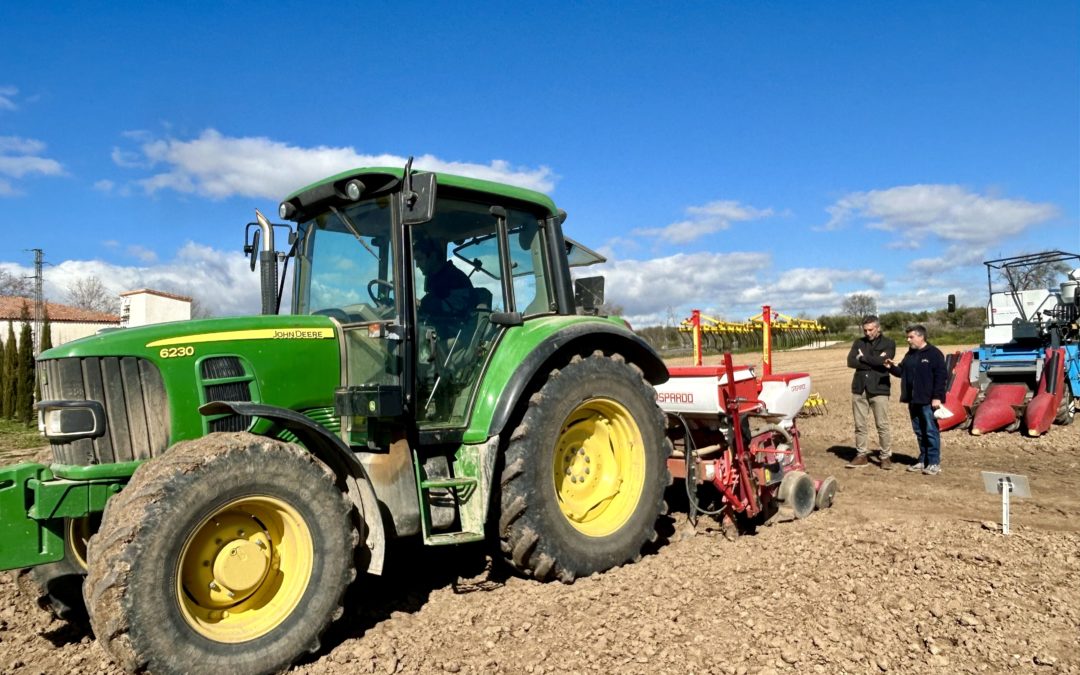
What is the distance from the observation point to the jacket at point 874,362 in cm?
792

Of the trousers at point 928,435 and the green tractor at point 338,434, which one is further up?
the green tractor at point 338,434

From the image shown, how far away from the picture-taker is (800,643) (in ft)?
11.2

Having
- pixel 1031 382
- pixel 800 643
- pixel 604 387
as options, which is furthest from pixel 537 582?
pixel 1031 382

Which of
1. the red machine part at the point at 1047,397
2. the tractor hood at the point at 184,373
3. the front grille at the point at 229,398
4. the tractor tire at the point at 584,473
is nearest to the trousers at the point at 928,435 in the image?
the red machine part at the point at 1047,397

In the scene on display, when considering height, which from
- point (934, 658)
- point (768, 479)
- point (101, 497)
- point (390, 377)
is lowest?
point (934, 658)

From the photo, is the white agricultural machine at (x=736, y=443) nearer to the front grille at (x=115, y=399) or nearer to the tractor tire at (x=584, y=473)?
the tractor tire at (x=584, y=473)

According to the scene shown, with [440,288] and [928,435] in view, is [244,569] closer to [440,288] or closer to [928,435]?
[440,288]

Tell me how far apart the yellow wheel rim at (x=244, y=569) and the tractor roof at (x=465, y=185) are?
68.2 inches

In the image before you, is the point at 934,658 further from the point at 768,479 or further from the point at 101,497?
the point at 101,497

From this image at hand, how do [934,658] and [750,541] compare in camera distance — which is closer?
[934,658]

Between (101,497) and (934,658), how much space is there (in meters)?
3.57

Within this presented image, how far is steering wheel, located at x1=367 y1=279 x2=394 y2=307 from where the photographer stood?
13.5 feet

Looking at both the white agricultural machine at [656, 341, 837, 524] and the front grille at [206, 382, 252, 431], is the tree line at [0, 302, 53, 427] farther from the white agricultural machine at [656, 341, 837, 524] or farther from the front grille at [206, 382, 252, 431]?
the white agricultural machine at [656, 341, 837, 524]

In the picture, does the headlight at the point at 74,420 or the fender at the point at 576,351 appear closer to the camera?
the headlight at the point at 74,420
